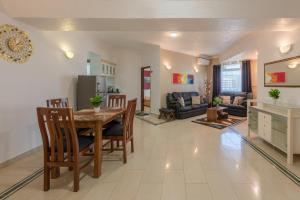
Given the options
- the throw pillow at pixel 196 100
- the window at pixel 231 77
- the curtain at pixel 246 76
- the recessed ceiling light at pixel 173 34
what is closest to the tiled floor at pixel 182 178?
the recessed ceiling light at pixel 173 34

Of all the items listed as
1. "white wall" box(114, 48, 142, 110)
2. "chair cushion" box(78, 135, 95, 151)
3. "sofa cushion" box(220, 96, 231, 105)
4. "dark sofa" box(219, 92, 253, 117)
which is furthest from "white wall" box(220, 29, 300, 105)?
Answer: "white wall" box(114, 48, 142, 110)

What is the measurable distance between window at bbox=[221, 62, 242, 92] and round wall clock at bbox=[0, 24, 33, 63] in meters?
7.94

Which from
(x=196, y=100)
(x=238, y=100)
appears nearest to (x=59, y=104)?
(x=196, y=100)

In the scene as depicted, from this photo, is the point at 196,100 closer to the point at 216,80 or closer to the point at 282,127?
the point at 216,80

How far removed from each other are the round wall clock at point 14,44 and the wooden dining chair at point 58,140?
1.48 meters

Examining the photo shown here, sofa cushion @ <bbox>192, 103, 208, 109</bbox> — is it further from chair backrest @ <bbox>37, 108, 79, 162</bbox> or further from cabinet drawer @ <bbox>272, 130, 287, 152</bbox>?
chair backrest @ <bbox>37, 108, 79, 162</bbox>

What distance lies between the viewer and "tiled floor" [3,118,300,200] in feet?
6.75

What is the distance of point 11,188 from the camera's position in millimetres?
2186

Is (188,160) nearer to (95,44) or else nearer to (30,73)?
(30,73)

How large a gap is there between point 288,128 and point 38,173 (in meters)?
3.77

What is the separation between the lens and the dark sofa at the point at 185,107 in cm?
659

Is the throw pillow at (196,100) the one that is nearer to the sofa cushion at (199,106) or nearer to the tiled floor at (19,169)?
the sofa cushion at (199,106)

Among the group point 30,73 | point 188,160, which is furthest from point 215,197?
point 30,73

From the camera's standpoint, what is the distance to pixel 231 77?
8.53 meters
